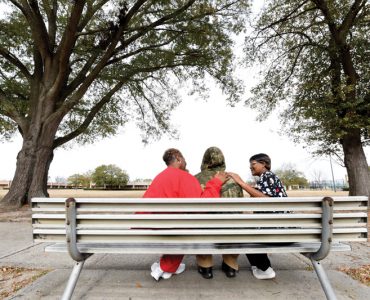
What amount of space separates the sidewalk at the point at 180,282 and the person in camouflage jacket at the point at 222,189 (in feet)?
0.32

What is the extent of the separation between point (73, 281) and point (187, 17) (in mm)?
12938

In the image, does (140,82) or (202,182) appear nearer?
(202,182)

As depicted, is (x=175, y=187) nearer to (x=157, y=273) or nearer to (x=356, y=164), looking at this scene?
(x=157, y=273)

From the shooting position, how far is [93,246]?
94.7 inches

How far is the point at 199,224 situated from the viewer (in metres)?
2.34

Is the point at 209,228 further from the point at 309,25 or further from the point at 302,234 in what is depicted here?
the point at 309,25

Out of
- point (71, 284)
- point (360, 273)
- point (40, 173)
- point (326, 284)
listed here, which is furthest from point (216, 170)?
point (40, 173)

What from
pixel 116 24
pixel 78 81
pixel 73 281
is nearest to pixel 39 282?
pixel 73 281

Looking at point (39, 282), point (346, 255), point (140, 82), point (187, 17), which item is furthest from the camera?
point (140, 82)

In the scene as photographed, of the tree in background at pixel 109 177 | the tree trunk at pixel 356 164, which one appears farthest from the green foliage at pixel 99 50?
the tree in background at pixel 109 177

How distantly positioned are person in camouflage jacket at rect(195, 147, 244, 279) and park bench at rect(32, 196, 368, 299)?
0.77 meters

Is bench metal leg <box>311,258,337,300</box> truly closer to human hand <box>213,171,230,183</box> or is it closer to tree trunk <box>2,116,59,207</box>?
human hand <box>213,171,230,183</box>

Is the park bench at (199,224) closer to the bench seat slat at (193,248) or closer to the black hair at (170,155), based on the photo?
the bench seat slat at (193,248)

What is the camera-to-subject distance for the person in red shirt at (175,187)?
2906 mm
